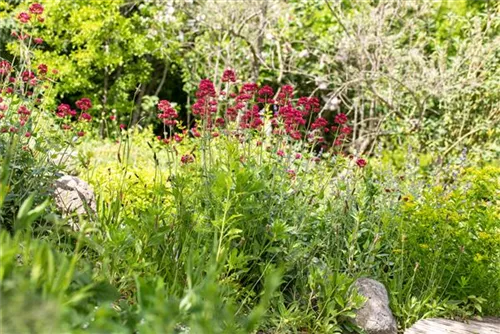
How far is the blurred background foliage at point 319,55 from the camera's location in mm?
8859

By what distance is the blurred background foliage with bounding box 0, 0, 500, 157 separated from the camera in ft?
29.1

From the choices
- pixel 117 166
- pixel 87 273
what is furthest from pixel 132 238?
pixel 117 166

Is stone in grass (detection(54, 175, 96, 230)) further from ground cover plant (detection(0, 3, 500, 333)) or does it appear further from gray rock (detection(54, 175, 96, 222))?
ground cover plant (detection(0, 3, 500, 333))

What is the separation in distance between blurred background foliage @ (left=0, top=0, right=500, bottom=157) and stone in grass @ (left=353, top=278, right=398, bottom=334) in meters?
4.53

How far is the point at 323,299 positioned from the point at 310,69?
25.1 feet

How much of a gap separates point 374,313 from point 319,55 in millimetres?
7677

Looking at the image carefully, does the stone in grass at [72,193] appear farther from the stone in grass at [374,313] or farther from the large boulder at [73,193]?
the stone in grass at [374,313]

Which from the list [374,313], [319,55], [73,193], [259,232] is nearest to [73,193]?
[73,193]

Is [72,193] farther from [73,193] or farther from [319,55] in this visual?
[319,55]

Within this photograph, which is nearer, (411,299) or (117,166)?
(411,299)

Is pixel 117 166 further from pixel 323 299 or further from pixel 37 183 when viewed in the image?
pixel 323 299

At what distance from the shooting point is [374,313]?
3691mm

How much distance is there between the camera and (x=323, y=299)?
3.63m

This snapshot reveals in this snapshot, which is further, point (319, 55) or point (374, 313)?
point (319, 55)
